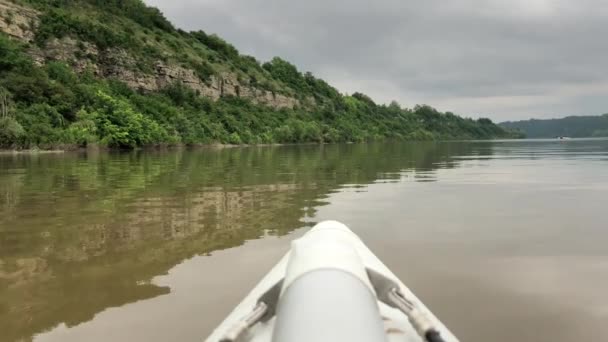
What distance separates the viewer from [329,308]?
1817mm

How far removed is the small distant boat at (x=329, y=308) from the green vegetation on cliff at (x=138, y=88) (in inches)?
1739

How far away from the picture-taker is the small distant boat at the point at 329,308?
5.77 ft

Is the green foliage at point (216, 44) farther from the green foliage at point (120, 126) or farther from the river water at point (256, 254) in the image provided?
the river water at point (256, 254)

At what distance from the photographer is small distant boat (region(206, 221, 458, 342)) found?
1.76m

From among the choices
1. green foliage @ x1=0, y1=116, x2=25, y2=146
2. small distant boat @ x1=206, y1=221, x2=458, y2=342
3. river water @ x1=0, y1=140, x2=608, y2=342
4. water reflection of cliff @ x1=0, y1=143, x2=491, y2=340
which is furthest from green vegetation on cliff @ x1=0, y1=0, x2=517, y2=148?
small distant boat @ x1=206, y1=221, x2=458, y2=342

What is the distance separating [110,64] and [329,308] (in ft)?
279

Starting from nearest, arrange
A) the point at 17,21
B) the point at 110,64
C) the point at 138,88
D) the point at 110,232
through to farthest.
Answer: the point at 110,232 → the point at 17,21 → the point at 110,64 → the point at 138,88

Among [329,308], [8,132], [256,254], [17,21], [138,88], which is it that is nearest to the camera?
[329,308]

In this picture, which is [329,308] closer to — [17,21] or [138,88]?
[17,21]

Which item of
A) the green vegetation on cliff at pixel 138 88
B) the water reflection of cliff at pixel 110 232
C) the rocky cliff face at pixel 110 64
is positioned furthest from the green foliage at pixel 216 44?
the water reflection of cliff at pixel 110 232

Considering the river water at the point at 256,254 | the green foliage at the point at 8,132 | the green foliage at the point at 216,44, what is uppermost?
the green foliage at the point at 216,44

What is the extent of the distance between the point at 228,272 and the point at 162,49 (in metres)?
96.8

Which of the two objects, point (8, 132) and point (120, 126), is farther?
point (120, 126)

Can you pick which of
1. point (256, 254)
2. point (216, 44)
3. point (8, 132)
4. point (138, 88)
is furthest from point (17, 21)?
point (256, 254)
